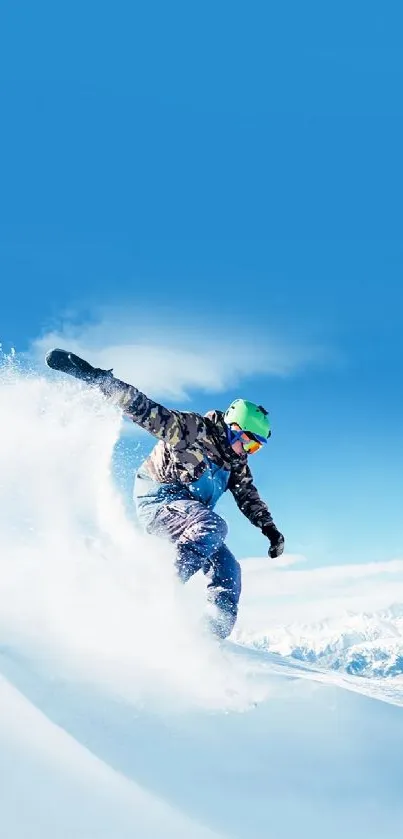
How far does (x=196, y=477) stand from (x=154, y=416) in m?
0.95

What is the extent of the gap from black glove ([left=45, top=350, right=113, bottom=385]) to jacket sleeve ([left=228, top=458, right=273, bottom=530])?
2260 millimetres

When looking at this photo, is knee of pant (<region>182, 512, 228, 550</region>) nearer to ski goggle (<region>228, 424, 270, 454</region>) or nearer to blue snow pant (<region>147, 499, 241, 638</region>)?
blue snow pant (<region>147, 499, 241, 638</region>)

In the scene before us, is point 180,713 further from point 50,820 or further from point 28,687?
point 50,820

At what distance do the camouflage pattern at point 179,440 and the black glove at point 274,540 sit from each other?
69 cm

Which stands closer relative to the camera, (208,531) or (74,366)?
(74,366)

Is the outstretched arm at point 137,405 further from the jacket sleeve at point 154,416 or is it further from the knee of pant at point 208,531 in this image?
the knee of pant at point 208,531

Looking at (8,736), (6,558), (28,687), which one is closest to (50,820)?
(8,736)

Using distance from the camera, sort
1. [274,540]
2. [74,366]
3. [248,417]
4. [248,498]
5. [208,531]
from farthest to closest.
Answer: [274,540], [248,498], [248,417], [208,531], [74,366]

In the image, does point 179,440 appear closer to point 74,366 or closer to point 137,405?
point 137,405

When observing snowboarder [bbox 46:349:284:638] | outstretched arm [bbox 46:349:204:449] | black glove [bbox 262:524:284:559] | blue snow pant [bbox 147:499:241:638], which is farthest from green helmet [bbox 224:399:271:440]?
black glove [bbox 262:524:284:559]

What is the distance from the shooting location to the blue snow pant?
20.2 ft

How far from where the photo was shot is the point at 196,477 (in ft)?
21.5

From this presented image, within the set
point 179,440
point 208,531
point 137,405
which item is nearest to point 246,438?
point 179,440

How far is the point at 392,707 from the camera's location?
4.74 metres
